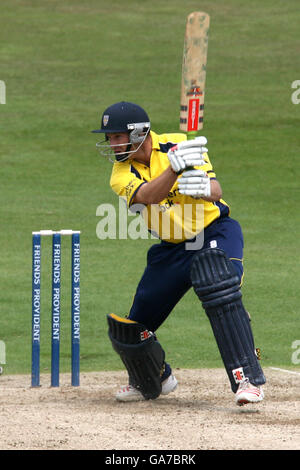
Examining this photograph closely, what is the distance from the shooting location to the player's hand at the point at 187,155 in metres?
4.77

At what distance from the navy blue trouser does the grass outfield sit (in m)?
1.44

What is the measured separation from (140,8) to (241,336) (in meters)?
19.2

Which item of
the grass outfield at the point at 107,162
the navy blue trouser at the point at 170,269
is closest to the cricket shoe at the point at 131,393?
the navy blue trouser at the point at 170,269

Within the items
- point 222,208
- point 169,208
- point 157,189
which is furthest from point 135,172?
point 222,208

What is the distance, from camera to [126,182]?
5.19 m

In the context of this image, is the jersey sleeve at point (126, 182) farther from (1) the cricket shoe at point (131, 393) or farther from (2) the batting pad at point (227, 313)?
(1) the cricket shoe at point (131, 393)

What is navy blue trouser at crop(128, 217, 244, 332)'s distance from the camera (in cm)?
→ 526

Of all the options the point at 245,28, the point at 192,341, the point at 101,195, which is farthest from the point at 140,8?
the point at 192,341

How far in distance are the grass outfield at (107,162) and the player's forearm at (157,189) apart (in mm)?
2066

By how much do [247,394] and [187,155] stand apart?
1.22 m
